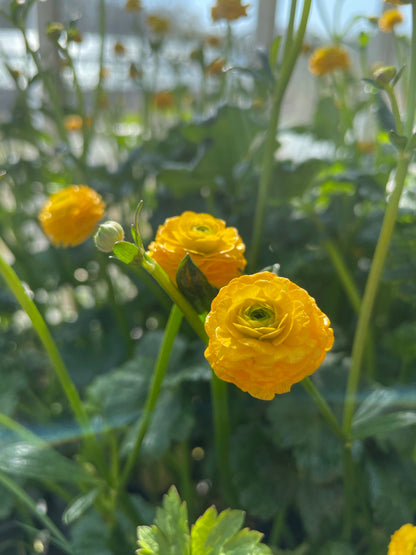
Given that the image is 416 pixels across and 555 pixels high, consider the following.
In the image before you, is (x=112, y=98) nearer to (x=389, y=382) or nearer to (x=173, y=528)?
(x=389, y=382)

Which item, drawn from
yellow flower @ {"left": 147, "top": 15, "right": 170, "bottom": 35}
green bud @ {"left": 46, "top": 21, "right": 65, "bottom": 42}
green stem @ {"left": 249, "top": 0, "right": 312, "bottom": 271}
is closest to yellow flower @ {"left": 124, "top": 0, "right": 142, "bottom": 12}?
yellow flower @ {"left": 147, "top": 15, "right": 170, "bottom": 35}

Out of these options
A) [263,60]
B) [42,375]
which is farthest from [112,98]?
[263,60]

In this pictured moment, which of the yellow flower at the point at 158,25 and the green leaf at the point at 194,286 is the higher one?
the yellow flower at the point at 158,25

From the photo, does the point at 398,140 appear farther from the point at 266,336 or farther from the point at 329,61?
the point at 329,61

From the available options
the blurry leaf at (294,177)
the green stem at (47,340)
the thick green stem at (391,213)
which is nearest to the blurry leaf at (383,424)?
the thick green stem at (391,213)

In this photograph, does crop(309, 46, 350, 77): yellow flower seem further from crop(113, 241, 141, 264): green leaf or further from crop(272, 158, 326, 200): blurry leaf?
crop(113, 241, 141, 264): green leaf

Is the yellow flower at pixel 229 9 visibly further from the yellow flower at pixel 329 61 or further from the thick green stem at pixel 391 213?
the thick green stem at pixel 391 213
